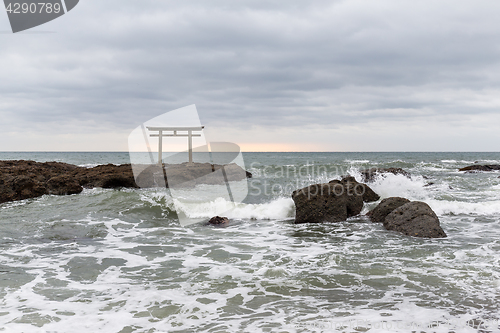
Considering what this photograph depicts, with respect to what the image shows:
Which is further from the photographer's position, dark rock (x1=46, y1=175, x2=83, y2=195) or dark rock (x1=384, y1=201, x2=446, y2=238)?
dark rock (x1=46, y1=175, x2=83, y2=195)

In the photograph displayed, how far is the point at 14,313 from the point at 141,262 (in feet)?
6.81

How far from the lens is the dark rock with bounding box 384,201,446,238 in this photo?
273 inches

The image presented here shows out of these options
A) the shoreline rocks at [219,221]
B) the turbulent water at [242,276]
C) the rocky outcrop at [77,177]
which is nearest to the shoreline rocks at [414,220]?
the turbulent water at [242,276]

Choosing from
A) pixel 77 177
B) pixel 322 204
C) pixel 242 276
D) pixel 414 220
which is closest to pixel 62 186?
pixel 77 177

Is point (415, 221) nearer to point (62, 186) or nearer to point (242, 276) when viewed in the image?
point (242, 276)

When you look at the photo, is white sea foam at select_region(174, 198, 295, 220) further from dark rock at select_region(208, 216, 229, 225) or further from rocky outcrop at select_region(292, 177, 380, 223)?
rocky outcrop at select_region(292, 177, 380, 223)

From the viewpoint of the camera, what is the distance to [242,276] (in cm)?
485

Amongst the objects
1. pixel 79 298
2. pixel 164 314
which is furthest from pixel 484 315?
pixel 79 298

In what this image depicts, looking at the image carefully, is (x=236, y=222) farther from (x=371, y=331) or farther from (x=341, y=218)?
(x=371, y=331)

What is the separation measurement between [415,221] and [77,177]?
42.4 feet

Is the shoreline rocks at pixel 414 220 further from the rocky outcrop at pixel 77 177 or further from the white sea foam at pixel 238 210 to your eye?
the rocky outcrop at pixel 77 177

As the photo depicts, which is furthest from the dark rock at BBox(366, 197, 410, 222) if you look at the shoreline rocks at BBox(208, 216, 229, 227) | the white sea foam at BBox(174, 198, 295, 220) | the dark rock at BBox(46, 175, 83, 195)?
the dark rock at BBox(46, 175, 83, 195)

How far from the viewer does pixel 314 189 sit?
866cm

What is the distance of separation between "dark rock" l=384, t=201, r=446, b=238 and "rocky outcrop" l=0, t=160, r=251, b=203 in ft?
34.6
